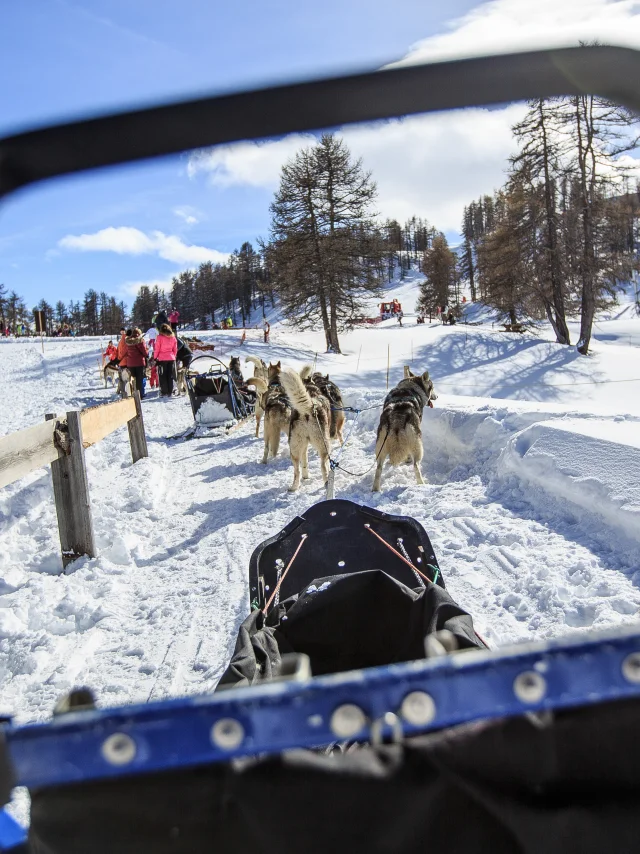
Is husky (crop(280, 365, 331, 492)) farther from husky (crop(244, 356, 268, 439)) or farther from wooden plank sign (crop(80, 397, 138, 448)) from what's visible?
husky (crop(244, 356, 268, 439))

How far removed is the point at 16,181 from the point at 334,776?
38.2 inches

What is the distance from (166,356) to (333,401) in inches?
289

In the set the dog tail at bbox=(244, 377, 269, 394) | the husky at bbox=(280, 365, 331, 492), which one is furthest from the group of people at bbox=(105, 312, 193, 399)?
the husky at bbox=(280, 365, 331, 492)

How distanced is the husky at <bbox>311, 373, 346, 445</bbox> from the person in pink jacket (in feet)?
21.5

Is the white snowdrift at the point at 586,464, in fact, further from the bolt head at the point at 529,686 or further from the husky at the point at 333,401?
the bolt head at the point at 529,686

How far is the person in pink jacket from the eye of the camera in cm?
1443

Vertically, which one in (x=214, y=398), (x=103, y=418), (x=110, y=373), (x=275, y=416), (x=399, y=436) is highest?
(x=110, y=373)

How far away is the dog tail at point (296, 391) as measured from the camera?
6.45 meters

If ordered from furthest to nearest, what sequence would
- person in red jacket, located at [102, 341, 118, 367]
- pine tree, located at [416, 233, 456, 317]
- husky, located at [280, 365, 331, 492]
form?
1. pine tree, located at [416, 233, 456, 317]
2. person in red jacket, located at [102, 341, 118, 367]
3. husky, located at [280, 365, 331, 492]

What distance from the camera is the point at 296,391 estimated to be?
265 inches

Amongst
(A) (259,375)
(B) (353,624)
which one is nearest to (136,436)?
(A) (259,375)

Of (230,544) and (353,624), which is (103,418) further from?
(353,624)

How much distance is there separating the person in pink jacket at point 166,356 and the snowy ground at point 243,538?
4676mm

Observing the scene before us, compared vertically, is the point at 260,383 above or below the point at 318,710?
below
